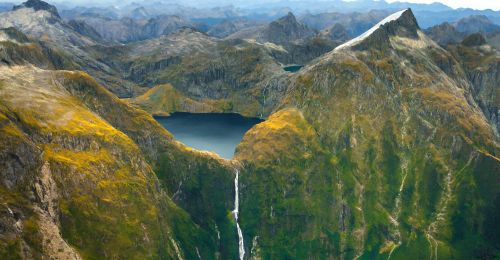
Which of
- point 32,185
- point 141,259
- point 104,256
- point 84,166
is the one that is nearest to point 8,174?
point 32,185

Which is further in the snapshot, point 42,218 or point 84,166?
point 84,166

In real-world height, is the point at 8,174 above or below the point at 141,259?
above

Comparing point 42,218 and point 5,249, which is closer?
point 5,249

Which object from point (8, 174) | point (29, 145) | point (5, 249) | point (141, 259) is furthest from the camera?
point (141, 259)

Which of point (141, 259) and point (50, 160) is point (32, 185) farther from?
Answer: point (141, 259)

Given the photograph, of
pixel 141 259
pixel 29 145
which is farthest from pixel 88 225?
pixel 29 145

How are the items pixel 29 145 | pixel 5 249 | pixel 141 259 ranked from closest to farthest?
pixel 5 249, pixel 29 145, pixel 141 259

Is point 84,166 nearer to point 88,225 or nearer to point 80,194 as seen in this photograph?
point 80,194

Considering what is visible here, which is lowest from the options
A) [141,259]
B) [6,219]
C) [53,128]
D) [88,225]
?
[141,259]

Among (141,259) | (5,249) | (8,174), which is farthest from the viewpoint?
(141,259)
